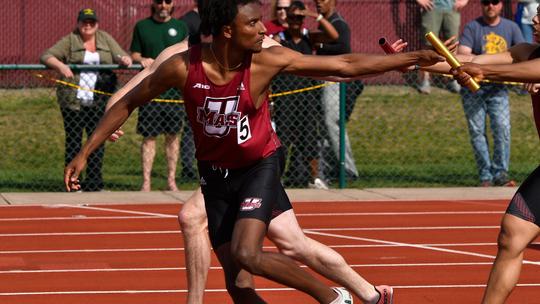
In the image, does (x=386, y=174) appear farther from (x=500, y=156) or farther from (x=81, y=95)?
(x=81, y=95)

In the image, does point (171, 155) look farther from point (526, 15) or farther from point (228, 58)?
point (228, 58)

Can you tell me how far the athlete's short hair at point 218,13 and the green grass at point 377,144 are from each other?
8246 mm

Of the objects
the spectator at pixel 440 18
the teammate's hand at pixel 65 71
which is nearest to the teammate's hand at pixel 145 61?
the teammate's hand at pixel 65 71

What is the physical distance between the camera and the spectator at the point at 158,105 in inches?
A: 596

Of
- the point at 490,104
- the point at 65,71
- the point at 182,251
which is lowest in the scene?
the point at 182,251

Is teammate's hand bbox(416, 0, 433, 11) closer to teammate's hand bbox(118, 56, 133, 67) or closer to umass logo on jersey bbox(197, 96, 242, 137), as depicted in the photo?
teammate's hand bbox(118, 56, 133, 67)

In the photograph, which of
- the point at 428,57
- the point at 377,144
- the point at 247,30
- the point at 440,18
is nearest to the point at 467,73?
the point at 428,57

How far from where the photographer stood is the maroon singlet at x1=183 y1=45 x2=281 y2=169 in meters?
7.65

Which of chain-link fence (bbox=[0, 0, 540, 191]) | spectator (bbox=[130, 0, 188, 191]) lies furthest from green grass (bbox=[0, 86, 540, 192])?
spectator (bbox=[130, 0, 188, 191])

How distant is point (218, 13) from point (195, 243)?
142 centimetres

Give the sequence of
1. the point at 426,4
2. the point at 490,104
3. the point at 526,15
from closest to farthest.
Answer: the point at 490,104 → the point at 526,15 → the point at 426,4

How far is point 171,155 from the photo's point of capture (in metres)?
15.3

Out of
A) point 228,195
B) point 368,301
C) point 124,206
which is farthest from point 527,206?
point 124,206

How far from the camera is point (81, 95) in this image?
1527 cm
